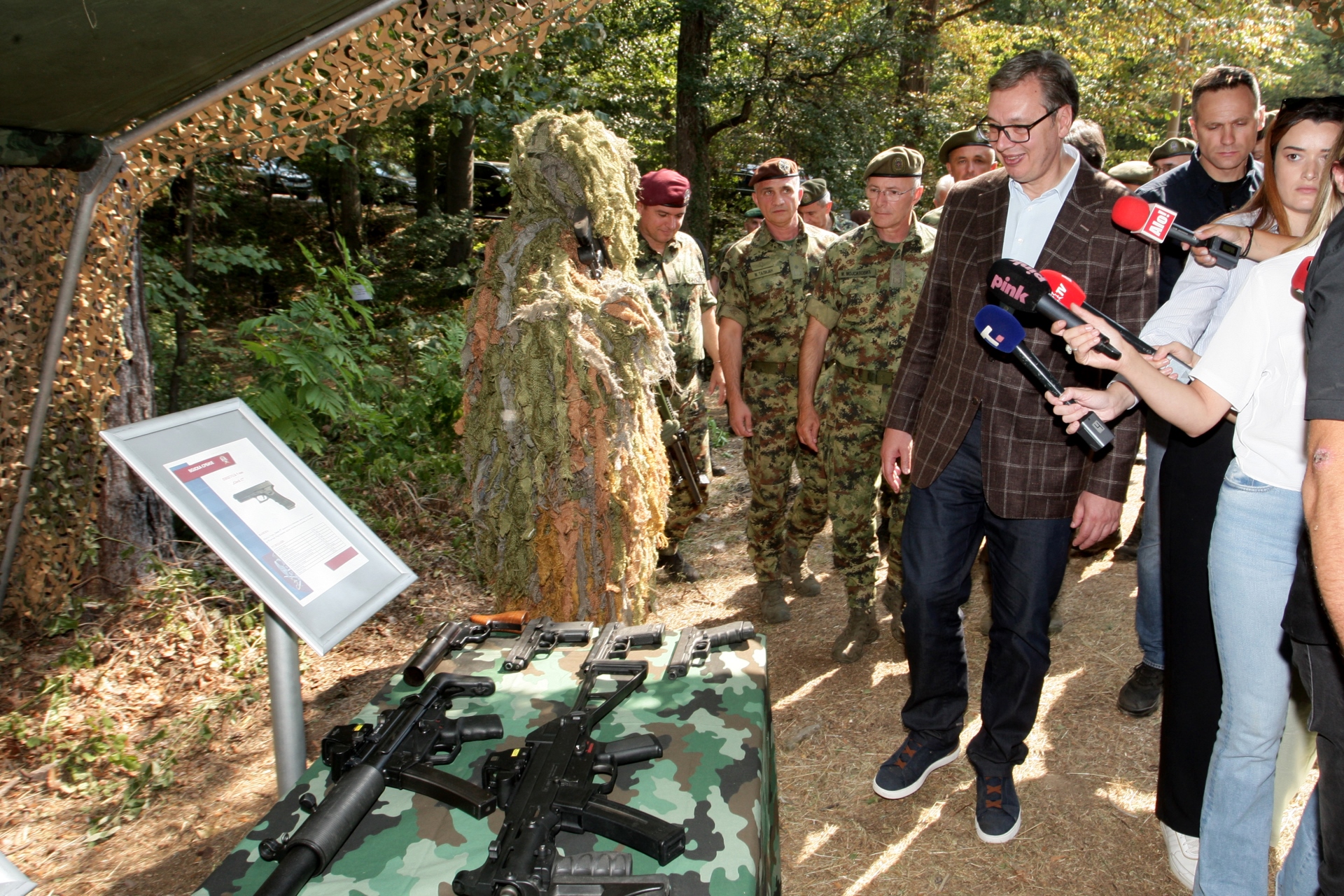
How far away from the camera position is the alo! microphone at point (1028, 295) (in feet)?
6.89

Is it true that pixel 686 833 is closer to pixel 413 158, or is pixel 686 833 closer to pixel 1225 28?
pixel 1225 28

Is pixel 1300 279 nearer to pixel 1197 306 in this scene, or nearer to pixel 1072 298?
pixel 1072 298

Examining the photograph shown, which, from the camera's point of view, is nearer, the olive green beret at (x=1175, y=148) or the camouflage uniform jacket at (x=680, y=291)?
the camouflage uniform jacket at (x=680, y=291)

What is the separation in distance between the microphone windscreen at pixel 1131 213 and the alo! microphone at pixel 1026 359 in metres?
0.43

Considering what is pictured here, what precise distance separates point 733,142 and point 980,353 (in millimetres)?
11775

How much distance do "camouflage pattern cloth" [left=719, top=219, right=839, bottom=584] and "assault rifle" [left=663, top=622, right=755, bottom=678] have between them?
1.84 m

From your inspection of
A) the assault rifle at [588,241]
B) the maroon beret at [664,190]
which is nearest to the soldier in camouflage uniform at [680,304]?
the maroon beret at [664,190]

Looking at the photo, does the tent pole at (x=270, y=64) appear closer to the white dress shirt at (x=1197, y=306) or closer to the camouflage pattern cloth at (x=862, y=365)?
the camouflage pattern cloth at (x=862, y=365)

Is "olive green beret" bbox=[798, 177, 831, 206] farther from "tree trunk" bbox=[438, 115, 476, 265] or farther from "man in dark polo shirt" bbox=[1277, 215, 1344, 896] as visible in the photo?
"tree trunk" bbox=[438, 115, 476, 265]

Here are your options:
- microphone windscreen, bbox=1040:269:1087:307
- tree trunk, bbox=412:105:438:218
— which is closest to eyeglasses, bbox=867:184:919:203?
microphone windscreen, bbox=1040:269:1087:307

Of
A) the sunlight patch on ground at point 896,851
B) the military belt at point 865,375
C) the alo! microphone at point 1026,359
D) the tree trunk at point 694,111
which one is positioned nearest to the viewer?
the alo! microphone at point 1026,359

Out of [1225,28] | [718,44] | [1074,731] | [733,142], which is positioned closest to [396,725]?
[1074,731]

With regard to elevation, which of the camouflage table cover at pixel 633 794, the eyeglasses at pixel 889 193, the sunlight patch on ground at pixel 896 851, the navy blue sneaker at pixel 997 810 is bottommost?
the sunlight patch on ground at pixel 896 851

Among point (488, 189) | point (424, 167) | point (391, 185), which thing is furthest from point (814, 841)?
point (391, 185)
